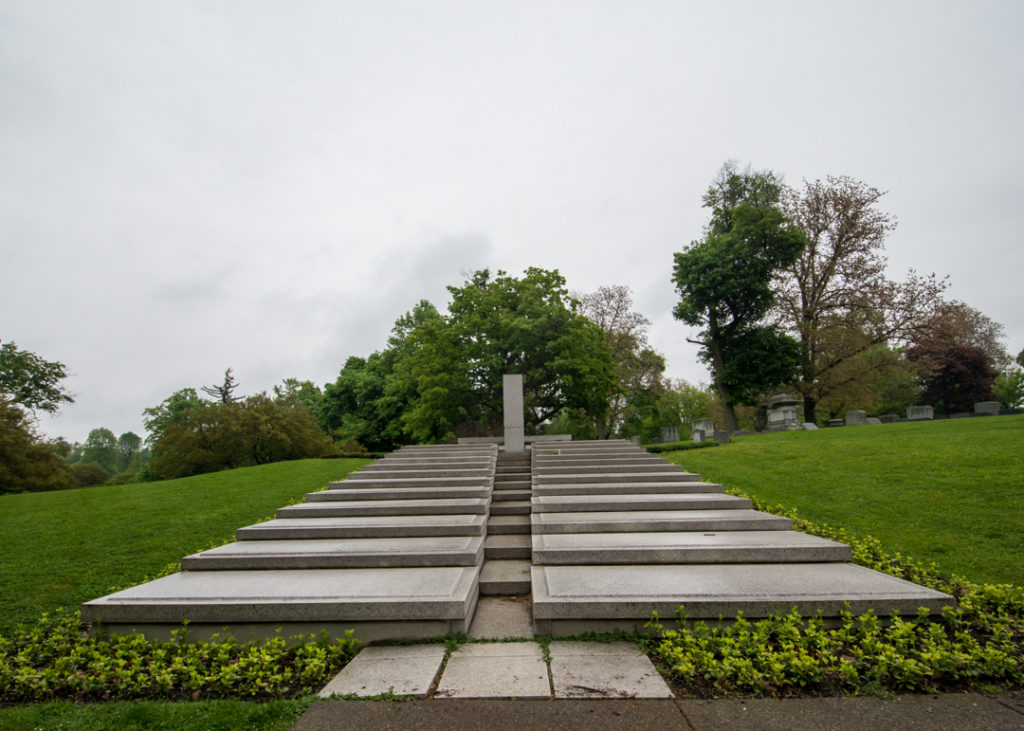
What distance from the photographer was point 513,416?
15.1 metres

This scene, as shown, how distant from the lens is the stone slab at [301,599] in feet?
13.2

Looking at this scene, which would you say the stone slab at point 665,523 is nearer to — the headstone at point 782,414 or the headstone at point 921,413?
the headstone at point 782,414

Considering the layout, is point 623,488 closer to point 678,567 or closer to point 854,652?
point 678,567

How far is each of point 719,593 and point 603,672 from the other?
1.38 meters

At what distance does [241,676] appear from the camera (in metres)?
3.41

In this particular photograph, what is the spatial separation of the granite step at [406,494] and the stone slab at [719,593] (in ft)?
11.5

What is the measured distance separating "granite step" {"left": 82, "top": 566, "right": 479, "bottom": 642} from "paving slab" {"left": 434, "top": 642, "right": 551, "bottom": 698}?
0.38 m

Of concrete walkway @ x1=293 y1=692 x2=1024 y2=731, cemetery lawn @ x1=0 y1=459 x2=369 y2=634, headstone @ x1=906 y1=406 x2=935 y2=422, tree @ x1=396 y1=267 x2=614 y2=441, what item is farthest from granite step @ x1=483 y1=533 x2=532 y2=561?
headstone @ x1=906 y1=406 x2=935 y2=422

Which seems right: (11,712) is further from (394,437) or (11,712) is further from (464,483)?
(394,437)

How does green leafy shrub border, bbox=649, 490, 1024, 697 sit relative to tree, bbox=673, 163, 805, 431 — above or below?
below

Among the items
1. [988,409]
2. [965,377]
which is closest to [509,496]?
[988,409]

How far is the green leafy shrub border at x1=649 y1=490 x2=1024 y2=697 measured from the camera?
10.3 ft

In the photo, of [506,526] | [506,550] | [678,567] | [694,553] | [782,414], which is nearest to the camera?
[678,567]

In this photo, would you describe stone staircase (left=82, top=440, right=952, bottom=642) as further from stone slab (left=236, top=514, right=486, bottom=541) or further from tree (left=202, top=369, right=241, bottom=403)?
tree (left=202, top=369, right=241, bottom=403)
